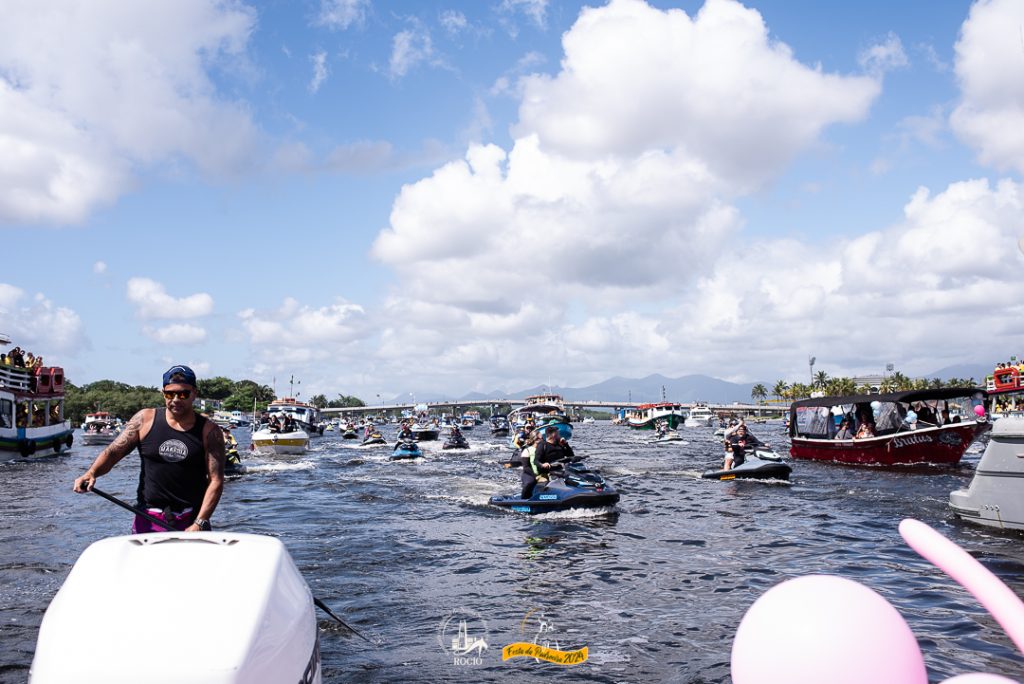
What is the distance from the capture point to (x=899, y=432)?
92.3 ft

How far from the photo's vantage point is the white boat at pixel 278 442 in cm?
4006

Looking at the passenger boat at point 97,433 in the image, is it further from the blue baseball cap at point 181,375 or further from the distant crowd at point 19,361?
the blue baseball cap at point 181,375

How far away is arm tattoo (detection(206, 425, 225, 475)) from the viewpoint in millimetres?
5445

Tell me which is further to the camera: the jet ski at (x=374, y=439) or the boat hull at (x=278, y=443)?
the jet ski at (x=374, y=439)

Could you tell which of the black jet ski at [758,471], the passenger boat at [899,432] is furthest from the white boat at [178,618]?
the passenger boat at [899,432]

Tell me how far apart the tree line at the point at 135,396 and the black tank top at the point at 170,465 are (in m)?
113

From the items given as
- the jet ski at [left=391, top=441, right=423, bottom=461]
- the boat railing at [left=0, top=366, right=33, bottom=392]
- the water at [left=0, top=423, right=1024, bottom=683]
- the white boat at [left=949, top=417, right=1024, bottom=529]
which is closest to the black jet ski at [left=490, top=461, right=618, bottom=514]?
the water at [left=0, top=423, right=1024, bottom=683]

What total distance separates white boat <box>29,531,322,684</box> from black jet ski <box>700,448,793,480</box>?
71.2 ft

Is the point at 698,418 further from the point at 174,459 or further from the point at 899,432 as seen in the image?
the point at 174,459

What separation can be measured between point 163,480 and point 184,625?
8.21 feet

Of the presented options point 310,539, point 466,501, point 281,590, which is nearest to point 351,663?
point 281,590

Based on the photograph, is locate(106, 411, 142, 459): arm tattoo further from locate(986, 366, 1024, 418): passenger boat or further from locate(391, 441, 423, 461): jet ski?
locate(986, 366, 1024, 418): passenger boat

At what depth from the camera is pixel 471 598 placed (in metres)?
9.30

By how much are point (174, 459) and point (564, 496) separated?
11543 mm
